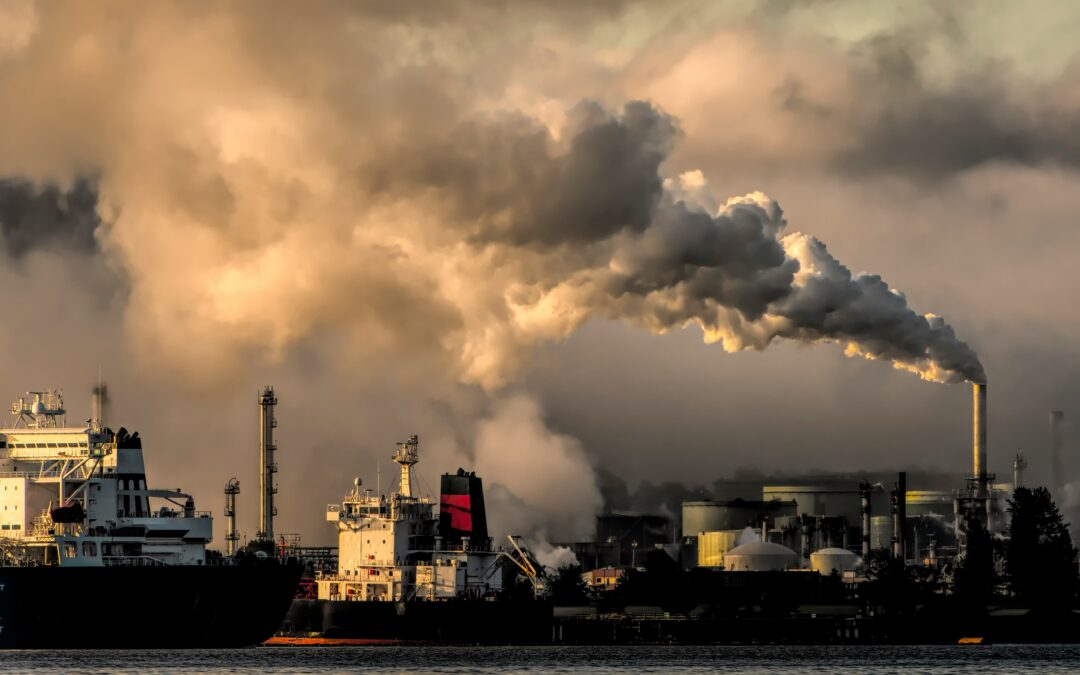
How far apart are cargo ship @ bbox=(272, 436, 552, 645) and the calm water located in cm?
437

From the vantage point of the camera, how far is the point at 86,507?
136 metres

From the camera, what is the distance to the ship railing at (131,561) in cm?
13438

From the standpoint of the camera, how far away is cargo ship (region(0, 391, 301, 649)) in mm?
131875

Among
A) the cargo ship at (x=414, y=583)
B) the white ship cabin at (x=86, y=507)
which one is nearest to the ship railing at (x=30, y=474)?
the white ship cabin at (x=86, y=507)

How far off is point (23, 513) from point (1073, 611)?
101m

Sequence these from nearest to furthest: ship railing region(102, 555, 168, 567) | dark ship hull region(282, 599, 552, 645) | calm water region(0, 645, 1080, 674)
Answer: calm water region(0, 645, 1080, 674) < ship railing region(102, 555, 168, 567) < dark ship hull region(282, 599, 552, 645)

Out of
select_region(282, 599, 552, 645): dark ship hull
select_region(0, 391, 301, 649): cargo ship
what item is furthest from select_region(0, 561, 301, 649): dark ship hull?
select_region(282, 599, 552, 645): dark ship hull

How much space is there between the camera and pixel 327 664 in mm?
136875

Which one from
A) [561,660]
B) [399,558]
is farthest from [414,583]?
[561,660]

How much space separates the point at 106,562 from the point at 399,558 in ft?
158

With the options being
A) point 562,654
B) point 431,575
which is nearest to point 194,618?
point 562,654

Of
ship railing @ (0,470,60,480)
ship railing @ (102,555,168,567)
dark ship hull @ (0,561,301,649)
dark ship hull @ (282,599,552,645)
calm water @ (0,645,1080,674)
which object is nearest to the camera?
calm water @ (0,645,1080,674)

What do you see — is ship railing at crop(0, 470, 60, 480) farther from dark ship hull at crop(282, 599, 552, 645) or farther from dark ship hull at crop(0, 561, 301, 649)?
dark ship hull at crop(282, 599, 552, 645)

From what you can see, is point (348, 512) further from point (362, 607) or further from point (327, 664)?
point (327, 664)
